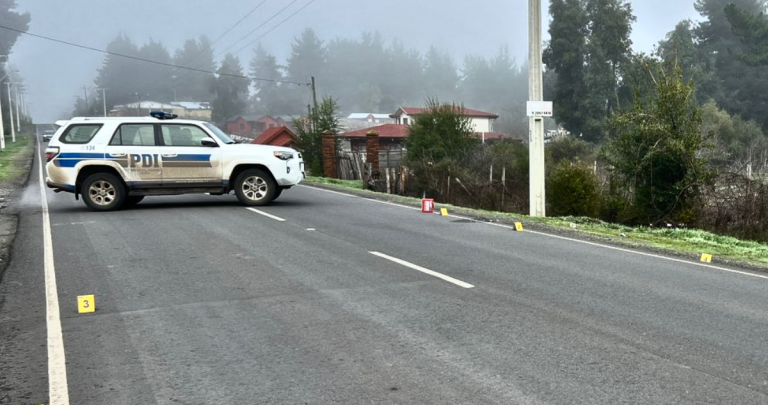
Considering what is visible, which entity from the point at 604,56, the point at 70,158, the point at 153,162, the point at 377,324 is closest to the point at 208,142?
the point at 153,162

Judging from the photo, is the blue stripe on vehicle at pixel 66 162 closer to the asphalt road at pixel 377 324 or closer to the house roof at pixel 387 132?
the asphalt road at pixel 377 324

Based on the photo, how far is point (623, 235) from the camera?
12.6 metres

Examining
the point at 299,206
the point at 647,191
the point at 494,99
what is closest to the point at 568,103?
the point at 647,191

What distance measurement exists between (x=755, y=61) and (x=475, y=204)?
53.3 meters

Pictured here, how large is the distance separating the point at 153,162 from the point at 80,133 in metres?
1.65

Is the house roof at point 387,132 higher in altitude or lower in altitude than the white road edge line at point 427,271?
higher

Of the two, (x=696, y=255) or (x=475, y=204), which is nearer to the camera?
(x=696, y=255)

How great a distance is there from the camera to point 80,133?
14.3 m

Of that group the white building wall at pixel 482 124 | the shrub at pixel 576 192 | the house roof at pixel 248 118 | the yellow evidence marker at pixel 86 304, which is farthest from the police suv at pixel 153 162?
the house roof at pixel 248 118

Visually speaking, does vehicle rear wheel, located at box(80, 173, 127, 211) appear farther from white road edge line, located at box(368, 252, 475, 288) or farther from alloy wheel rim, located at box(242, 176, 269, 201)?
white road edge line, located at box(368, 252, 475, 288)

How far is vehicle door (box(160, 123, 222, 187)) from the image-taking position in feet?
48.0

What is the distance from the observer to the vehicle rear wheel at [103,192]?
14.2 meters

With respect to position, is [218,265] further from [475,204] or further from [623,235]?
[475,204]

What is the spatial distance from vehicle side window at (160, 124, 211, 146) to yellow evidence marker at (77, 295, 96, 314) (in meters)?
8.68
